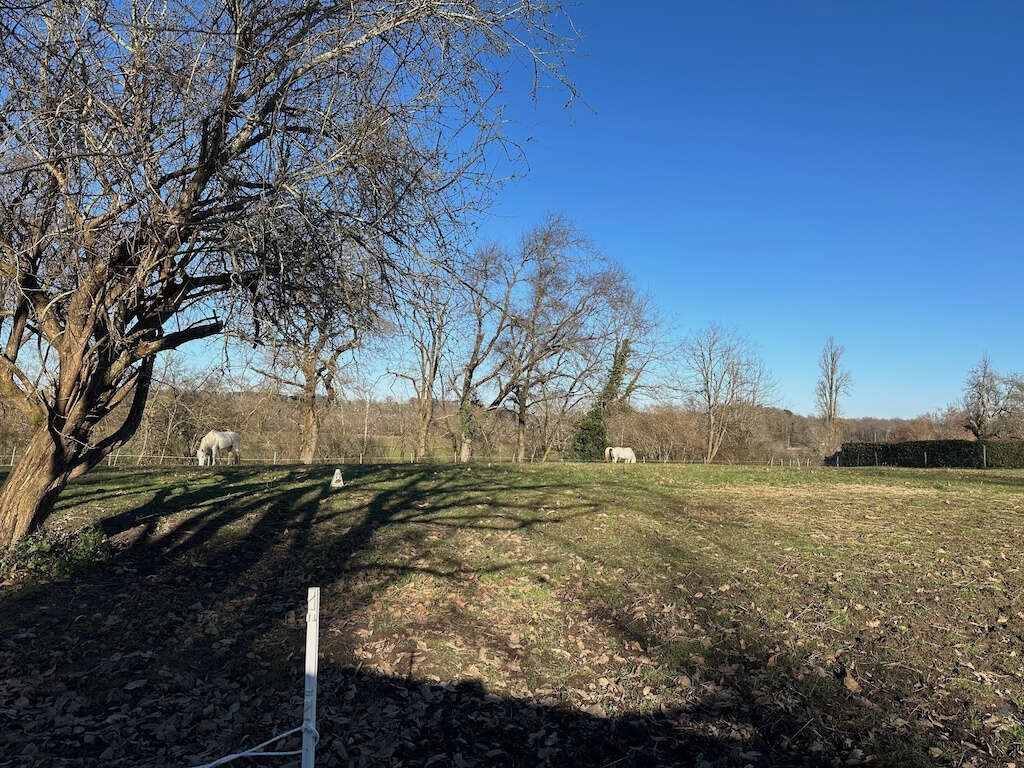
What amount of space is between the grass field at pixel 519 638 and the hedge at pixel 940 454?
23.5 m

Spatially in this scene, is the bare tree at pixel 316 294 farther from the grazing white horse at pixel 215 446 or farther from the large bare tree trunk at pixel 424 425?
the large bare tree trunk at pixel 424 425

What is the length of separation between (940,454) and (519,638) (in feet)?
108

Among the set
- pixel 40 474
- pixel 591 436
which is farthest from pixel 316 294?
pixel 591 436

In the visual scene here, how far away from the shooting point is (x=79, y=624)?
496 cm

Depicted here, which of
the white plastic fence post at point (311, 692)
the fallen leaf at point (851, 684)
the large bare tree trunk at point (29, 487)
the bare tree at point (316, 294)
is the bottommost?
the fallen leaf at point (851, 684)

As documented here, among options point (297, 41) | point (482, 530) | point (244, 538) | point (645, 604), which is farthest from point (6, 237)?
point (645, 604)

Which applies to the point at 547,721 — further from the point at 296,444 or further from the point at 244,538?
the point at 296,444

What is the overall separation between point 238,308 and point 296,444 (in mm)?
26393

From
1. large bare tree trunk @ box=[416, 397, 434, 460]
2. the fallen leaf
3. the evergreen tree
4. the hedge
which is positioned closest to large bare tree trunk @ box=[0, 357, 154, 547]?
the fallen leaf

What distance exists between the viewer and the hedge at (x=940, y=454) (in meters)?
27.8

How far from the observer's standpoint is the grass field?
3889 millimetres

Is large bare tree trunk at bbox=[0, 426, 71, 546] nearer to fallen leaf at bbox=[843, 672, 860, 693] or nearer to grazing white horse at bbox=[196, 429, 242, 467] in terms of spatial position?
fallen leaf at bbox=[843, 672, 860, 693]

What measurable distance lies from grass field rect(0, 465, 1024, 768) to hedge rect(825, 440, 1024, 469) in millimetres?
23488

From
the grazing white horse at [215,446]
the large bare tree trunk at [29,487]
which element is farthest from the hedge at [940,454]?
the large bare tree trunk at [29,487]
